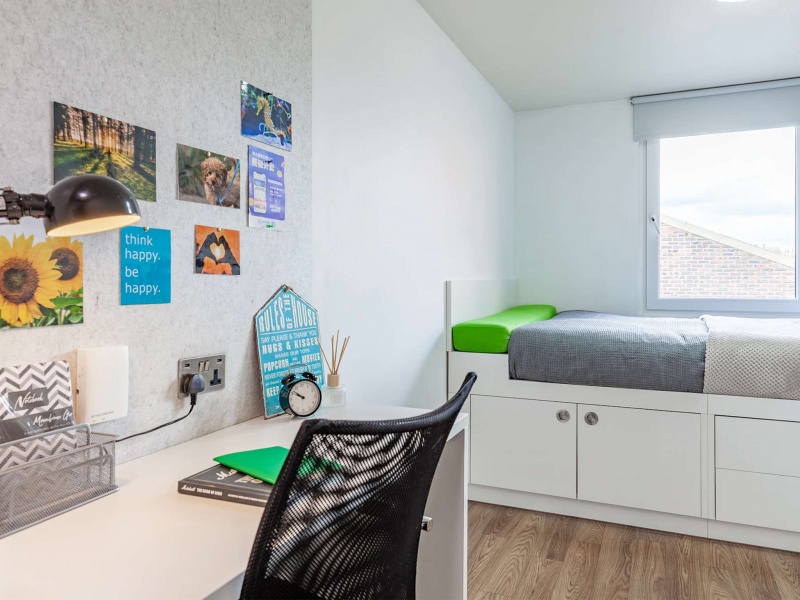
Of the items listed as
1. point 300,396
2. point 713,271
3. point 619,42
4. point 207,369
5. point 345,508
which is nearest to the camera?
point 345,508

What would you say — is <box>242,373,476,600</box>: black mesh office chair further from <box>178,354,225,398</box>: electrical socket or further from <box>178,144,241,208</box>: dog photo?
<box>178,144,241,208</box>: dog photo

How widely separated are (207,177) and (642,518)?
7.34 ft

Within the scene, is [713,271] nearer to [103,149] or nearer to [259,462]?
[259,462]

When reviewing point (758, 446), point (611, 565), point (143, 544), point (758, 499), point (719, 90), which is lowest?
point (611, 565)

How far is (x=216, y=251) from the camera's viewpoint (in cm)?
142

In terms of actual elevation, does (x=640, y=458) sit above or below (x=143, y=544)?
below

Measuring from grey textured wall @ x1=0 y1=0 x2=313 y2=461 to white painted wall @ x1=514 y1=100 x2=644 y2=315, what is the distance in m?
2.70

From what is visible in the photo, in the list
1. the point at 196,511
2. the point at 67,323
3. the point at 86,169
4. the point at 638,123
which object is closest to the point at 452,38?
the point at 638,123

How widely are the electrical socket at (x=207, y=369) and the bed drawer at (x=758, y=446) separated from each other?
6.45ft

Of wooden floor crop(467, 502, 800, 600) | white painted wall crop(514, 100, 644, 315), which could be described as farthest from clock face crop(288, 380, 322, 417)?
white painted wall crop(514, 100, 644, 315)

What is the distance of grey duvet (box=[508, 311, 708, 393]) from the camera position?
2.39 m

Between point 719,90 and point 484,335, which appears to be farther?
point 719,90

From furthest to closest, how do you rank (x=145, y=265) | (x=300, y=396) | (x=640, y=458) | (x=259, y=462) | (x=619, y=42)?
(x=619, y=42) < (x=640, y=458) < (x=300, y=396) < (x=145, y=265) < (x=259, y=462)

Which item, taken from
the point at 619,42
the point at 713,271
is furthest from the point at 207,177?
the point at 713,271
